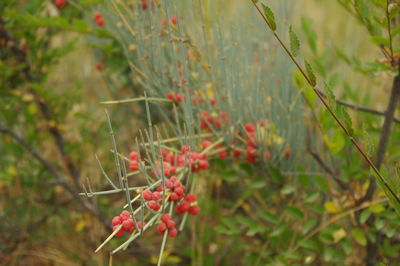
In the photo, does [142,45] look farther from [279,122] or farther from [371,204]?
[371,204]

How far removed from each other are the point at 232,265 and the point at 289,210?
560 millimetres

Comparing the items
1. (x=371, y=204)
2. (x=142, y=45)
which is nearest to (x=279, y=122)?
(x=371, y=204)

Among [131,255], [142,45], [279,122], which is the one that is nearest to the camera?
[142,45]

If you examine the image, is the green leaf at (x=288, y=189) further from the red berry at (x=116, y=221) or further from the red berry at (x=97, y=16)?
the red berry at (x=97, y=16)

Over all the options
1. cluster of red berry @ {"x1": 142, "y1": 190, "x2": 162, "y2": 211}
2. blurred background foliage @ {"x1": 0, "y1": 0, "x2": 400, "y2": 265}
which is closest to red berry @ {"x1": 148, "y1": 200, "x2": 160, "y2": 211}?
cluster of red berry @ {"x1": 142, "y1": 190, "x2": 162, "y2": 211}

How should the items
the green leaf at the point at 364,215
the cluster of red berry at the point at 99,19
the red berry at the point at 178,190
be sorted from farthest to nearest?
the cluster of red berry at the point at 99,19
the green leaf at the point at 364,215
the red berry at the point at 178,190

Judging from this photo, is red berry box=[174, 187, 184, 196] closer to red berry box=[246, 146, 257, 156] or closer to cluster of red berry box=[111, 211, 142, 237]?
cluster of red berry box=[111, 211, 142, 237]

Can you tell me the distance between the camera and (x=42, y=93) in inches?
56.0

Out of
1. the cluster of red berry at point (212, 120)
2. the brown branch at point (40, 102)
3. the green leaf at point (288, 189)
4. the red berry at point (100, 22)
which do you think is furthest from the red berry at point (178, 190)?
the brown branch at point (40, 102)

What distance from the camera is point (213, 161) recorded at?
130cm

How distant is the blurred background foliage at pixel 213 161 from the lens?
3.74 feet

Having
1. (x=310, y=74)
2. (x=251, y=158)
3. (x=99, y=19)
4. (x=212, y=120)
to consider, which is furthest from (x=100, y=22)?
(x=310, y=74)

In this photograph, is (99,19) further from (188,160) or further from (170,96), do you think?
(188,160)

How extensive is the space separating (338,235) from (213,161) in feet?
1.30
